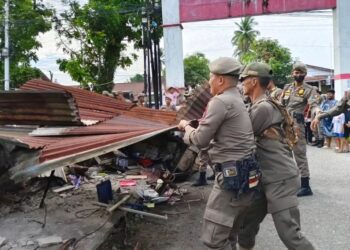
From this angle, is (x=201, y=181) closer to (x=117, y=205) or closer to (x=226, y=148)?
(x=117, y=205)

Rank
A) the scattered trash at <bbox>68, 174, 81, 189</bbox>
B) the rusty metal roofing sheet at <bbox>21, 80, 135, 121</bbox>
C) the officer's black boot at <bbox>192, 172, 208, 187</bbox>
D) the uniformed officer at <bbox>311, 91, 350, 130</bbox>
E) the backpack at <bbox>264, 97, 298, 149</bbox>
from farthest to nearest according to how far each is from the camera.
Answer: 1. the officer's black boot at <bbox>192, 172, 208, 187</bbox>
2. the scattered trash at <bbox>68, 174, 81, 189</bbox>
3. the uniformed officer at <bbox>311, 91, 350, 130</bbox>
4. the rusty metal roofing sheet at <bbox>21, 80, 135, 121</bbox>
5. the backpack at <bbox>264, 97, 298, 149</bbox>

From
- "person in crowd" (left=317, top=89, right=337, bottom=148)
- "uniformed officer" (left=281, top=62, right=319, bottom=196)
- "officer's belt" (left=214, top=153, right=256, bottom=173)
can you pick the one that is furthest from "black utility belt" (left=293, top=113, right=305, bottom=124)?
"person in crowd" (left=317, top=89, right=337, bottom=148)

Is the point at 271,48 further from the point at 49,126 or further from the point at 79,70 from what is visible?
the point at 49,126

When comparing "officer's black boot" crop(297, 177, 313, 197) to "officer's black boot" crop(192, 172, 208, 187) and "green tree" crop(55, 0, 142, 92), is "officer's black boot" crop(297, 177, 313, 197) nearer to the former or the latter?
"officer's black boot" crop(192, 172, 208, 187)

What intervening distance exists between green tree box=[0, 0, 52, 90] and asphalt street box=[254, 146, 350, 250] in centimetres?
1749

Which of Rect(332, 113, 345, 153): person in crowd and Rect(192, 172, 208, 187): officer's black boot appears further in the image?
Rect(332, 113, 345, 153): person in crowd

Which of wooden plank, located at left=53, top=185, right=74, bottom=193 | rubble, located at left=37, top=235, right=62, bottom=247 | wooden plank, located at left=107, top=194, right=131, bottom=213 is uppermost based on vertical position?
wooden plank, located at left=107, top=194, right=131, bottom=213

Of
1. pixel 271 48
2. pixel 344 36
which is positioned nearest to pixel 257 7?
pixel 344 36

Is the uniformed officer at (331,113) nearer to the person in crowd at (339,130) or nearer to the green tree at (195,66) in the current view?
the person in crowd at (339,130)

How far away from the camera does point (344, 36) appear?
14383mm

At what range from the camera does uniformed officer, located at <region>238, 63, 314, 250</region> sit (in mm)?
3393

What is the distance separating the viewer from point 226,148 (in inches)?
128

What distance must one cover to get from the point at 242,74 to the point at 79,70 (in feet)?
56.1

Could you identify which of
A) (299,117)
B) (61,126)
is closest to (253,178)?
(61,126)
